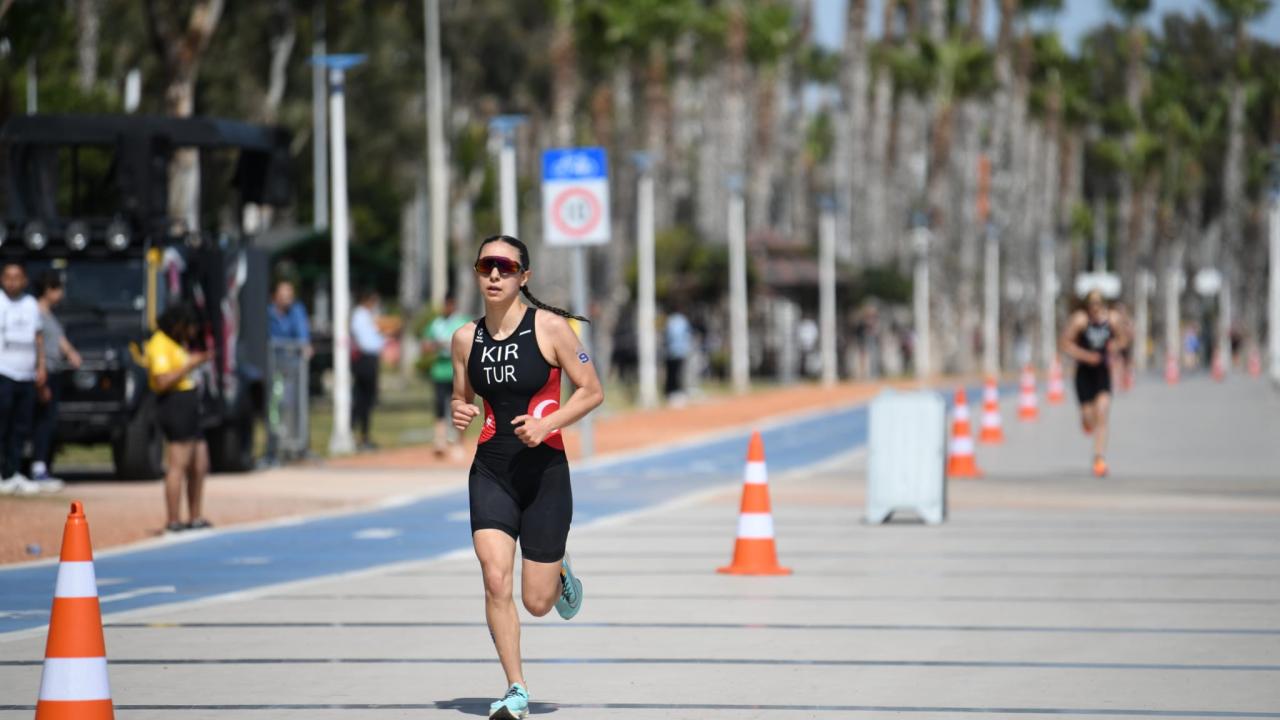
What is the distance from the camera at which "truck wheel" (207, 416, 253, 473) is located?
2398 centimetres

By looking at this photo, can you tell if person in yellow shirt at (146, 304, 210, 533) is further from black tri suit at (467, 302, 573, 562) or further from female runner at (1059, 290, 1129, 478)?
female runner at (1059, 290, 1129, 478)

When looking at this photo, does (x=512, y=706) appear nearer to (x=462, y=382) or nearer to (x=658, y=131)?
(x=462, y=382)

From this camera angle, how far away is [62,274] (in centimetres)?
2317

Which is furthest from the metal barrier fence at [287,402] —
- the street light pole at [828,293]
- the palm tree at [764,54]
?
the palm tree at [764,54]

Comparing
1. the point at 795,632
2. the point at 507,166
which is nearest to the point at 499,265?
the point at 795,632

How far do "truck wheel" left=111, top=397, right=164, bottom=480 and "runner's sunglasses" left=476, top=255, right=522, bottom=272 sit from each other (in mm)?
13841

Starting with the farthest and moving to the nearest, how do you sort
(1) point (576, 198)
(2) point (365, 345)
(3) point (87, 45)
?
(3) point (87, 45) < (2) point (365, 345) < (1) point (576, 198)

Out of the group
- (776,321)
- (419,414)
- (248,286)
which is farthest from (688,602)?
(776,321)

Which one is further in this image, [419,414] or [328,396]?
[328,396]

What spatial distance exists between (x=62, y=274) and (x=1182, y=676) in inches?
596

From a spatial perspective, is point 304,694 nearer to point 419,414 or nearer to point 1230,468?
point 1230,468

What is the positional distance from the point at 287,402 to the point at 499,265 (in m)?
16.9

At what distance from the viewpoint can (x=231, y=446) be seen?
79.0 ft

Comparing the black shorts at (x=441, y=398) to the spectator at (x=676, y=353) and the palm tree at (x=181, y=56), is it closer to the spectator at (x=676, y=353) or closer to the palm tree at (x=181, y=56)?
the palm tree at (x=181, y=56)
